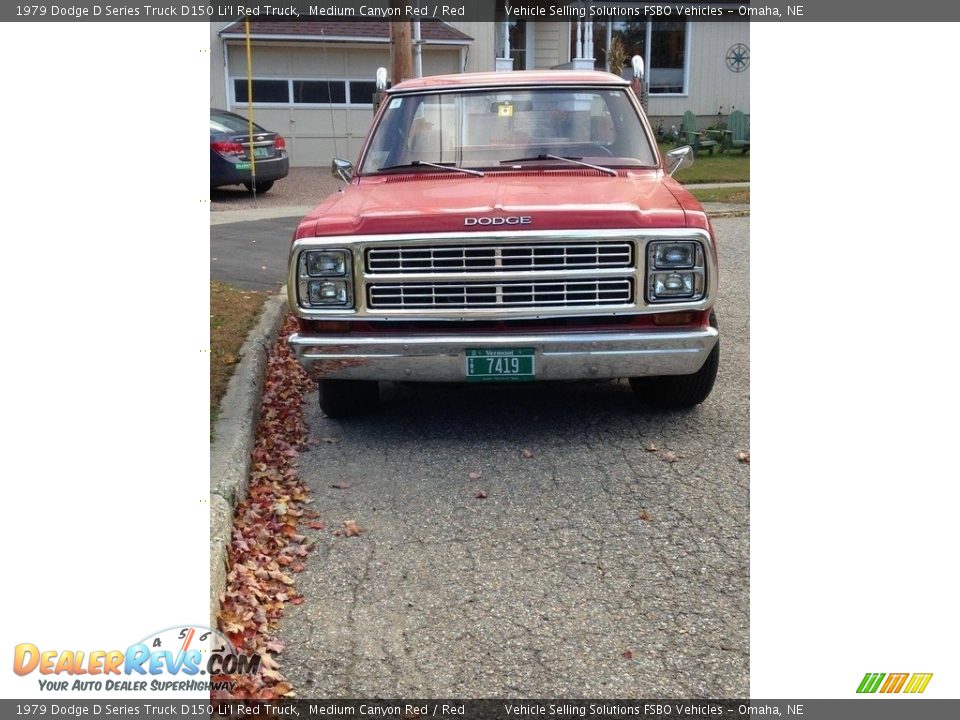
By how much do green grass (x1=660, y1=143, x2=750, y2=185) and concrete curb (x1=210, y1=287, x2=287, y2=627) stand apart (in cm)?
1369

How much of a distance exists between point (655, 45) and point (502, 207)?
80.3ft

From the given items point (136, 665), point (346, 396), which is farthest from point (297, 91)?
point (136, 665)

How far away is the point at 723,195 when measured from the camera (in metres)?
17.6

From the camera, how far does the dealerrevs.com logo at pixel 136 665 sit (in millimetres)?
2818

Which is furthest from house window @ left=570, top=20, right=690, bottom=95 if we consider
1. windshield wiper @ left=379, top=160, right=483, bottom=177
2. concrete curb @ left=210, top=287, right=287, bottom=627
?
windshield wiper @ left=379, top=160, right=483, bottom=177

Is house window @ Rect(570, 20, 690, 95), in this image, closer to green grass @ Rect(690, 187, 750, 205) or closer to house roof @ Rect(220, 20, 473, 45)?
house roof @ Rect(220, 20, 473, 45)

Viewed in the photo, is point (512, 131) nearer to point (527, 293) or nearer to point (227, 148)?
point (527, 293)

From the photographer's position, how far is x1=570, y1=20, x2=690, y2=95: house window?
1104 inches

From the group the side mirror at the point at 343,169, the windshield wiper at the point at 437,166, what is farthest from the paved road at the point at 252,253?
the windshield wiper at the point at 437,166

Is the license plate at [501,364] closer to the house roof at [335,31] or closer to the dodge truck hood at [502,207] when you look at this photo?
the dodge truck hood at [502,207]

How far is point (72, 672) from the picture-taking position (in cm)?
282

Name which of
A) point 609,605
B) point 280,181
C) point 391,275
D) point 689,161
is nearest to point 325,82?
point 280,181

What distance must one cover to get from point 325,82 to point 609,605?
2271 centimetres

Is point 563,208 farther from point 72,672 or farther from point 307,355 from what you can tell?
point 72,672
